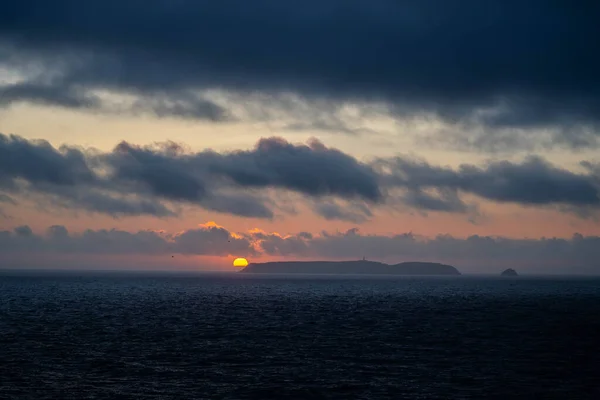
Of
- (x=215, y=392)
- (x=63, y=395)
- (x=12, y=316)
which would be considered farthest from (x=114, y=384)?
(x=12, y=316)

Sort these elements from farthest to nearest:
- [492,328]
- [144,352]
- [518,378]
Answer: [492,328]
[144,352]
[518,378]

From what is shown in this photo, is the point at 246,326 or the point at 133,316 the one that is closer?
the point at 246,326

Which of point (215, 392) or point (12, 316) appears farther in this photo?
point (12, 316)

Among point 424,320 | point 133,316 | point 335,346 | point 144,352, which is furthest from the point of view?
point 133,316

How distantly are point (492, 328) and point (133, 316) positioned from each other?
57872 mm

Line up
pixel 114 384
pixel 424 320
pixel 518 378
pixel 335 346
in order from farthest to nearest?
1. pixel 424 320
2. pixel 335 346
3. pixel 518 378
4. pixel 114 384

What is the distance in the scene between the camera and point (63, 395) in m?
42.3

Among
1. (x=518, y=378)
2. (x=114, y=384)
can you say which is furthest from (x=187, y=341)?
(x=518, y=378)

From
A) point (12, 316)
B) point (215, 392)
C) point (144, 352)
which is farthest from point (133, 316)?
point (215, 392)

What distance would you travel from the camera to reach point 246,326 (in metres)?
87.7

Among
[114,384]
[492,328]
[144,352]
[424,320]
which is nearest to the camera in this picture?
[114,384]

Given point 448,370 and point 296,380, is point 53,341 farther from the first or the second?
point 448,370

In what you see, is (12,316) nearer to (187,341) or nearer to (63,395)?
(187,341)

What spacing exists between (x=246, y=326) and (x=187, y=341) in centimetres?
1817
